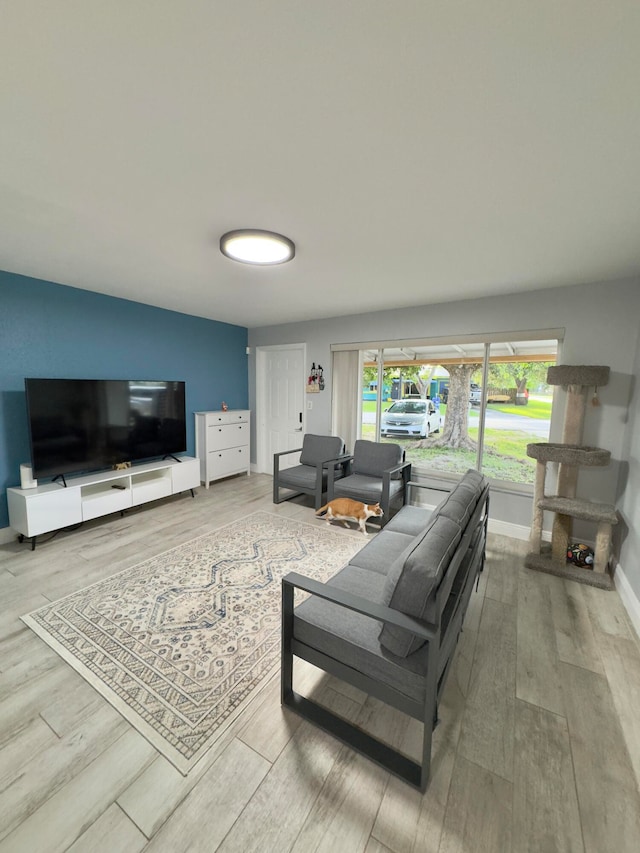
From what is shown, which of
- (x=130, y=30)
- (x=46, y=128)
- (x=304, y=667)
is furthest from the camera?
(x=304, y=667)

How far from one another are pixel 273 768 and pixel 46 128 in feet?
8.56

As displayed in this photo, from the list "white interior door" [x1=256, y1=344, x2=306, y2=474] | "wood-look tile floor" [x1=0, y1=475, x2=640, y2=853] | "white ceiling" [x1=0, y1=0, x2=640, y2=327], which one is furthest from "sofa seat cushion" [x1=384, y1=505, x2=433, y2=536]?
"white interior door" [x1=256, y1=344, x2=306, y2=474]

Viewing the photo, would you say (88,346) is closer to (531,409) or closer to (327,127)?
(327,127)

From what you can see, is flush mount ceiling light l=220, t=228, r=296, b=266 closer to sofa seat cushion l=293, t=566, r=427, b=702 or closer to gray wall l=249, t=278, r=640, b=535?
gray wall l=249, t=278, r=640, b=535

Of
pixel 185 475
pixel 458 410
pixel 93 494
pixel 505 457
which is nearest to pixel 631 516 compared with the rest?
pixel 505 457

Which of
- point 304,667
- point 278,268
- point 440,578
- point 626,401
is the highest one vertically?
point 278,268

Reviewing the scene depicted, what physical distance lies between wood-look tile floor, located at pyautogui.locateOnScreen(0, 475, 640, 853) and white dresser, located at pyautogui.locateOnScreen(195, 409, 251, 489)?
280 centimetres

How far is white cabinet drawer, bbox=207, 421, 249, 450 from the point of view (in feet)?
15.3

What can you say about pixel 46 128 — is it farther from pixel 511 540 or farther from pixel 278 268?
pixel 511 540

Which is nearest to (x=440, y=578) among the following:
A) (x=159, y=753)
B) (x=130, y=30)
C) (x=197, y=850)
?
(x=197, y=850)

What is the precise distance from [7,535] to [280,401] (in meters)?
3.46

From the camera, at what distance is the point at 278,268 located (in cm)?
257

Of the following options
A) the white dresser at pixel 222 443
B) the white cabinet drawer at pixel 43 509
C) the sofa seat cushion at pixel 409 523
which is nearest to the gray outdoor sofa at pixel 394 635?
the sofa seat cushion at pixel 409 523

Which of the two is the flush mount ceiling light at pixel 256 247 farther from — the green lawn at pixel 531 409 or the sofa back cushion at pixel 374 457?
the green lawn at pixel 531 409
